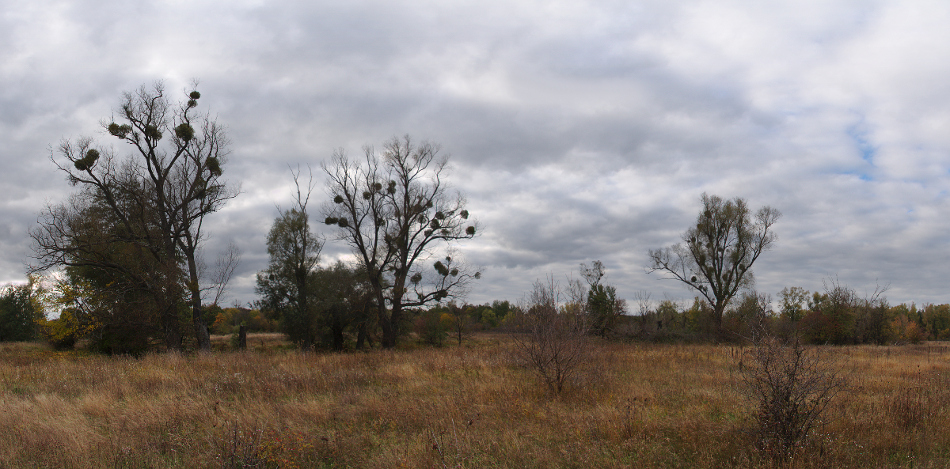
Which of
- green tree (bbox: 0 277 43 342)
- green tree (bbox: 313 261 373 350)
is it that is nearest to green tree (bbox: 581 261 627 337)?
green tree (bbox: 313 261 373 350)

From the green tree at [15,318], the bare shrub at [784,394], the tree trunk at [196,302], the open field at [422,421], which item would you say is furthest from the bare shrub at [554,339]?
the green tree at [15,318]

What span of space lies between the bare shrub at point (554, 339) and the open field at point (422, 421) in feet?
1.44

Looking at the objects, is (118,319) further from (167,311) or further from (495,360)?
(495,360)

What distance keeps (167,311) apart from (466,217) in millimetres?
15242

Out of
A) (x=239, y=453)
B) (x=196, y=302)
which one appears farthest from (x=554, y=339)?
(x=196, y=302)

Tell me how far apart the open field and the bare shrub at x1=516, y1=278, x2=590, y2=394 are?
1.44ft

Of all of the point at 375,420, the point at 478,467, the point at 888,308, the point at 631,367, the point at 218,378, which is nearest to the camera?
the point at 478,467

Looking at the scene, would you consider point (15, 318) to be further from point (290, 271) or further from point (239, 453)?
point (239, 453)

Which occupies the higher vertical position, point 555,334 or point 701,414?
point 555,334

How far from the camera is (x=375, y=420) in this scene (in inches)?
316

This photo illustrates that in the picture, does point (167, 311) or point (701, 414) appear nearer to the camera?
point (701, 414)

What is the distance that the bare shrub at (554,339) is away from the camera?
10.0m

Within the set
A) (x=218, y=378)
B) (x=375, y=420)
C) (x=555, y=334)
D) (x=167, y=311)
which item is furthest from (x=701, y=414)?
(x=167, y=311)

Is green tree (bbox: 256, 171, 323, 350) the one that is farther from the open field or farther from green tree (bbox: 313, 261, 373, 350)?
the open field
